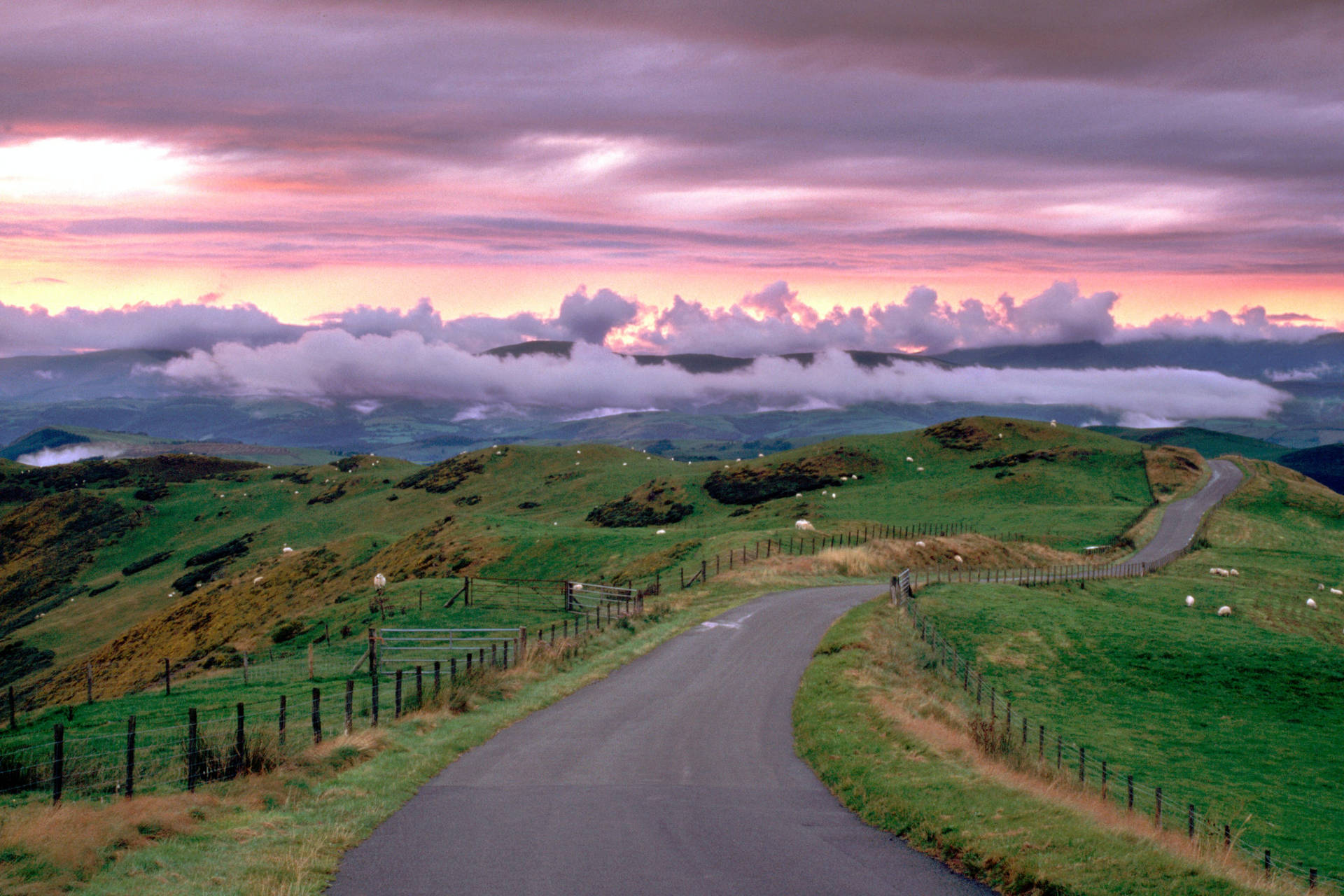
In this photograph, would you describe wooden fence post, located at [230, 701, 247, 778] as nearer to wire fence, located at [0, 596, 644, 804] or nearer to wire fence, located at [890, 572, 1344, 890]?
wire fence, located at [0, 596, 644, 804]

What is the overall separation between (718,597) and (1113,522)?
78326mm

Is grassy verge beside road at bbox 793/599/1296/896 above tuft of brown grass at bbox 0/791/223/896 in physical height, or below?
below

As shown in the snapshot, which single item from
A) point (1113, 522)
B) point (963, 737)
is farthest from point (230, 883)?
point (1113, 522)

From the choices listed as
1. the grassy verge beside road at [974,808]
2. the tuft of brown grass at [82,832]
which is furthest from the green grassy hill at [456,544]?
the tuft of brown grass at [82,832]

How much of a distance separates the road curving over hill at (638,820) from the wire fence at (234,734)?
A: 3319 mm

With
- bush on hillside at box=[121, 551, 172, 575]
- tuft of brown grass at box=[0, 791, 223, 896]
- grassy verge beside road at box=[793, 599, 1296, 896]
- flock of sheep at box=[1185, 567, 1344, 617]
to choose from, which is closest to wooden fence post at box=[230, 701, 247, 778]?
tuft of brown grass at box=[0, 791, 223, 896]

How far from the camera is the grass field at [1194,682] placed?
30.6 metres

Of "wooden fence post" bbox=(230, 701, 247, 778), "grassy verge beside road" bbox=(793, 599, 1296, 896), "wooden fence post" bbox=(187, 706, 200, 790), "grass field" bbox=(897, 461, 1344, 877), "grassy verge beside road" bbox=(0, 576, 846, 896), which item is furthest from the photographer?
"grass field" bbox=(897, 461, 1344, 877)

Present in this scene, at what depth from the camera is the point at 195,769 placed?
17.3 meters

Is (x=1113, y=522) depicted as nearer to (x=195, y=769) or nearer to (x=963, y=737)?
(x=963, y=737)

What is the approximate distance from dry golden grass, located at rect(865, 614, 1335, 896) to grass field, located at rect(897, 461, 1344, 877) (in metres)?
7.39

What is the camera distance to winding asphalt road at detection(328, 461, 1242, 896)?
1312cm

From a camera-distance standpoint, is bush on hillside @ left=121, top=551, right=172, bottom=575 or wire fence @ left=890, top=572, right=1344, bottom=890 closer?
wire fence @ left=890, top=572, right=1344, bottom=890

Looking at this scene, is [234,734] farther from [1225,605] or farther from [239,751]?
[1225,605]
